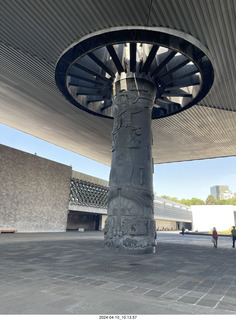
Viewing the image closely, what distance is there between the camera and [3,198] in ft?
75.6

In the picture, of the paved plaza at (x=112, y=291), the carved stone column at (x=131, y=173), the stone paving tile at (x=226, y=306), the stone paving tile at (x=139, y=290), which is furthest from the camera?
the carved stone column at (x=131, y=173)

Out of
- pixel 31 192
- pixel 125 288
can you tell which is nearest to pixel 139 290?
→ pixel 125 288

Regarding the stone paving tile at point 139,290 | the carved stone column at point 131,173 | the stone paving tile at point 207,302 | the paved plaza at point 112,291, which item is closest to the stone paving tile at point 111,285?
the paved plaza at point 112,291

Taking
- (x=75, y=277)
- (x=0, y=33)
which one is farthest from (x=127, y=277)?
(x=0, y=33)

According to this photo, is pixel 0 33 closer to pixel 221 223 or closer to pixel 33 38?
pixel 33 38

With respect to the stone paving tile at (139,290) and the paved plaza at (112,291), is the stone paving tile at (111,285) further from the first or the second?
the stone paving tile at (139,290)

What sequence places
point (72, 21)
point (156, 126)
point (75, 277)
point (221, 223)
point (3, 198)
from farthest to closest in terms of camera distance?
point (221, 223) < point (3, 198) < point (156, 126) < point (72, 21) < point (75, 277)

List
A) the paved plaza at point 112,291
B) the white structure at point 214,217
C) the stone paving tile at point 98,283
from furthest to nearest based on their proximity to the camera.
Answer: the white structure at point 214,217 < the stone paving tile at point 98,283 < the paved plaza at point 112,291

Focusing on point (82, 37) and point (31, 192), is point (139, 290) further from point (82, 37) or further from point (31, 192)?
point (31, 192)

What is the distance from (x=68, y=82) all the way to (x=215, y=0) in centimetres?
923

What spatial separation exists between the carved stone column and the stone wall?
52.9ft

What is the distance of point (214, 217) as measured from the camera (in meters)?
61.2

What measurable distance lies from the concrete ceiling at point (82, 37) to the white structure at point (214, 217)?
42.5 metres

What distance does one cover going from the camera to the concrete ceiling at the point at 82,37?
896 centimetres
